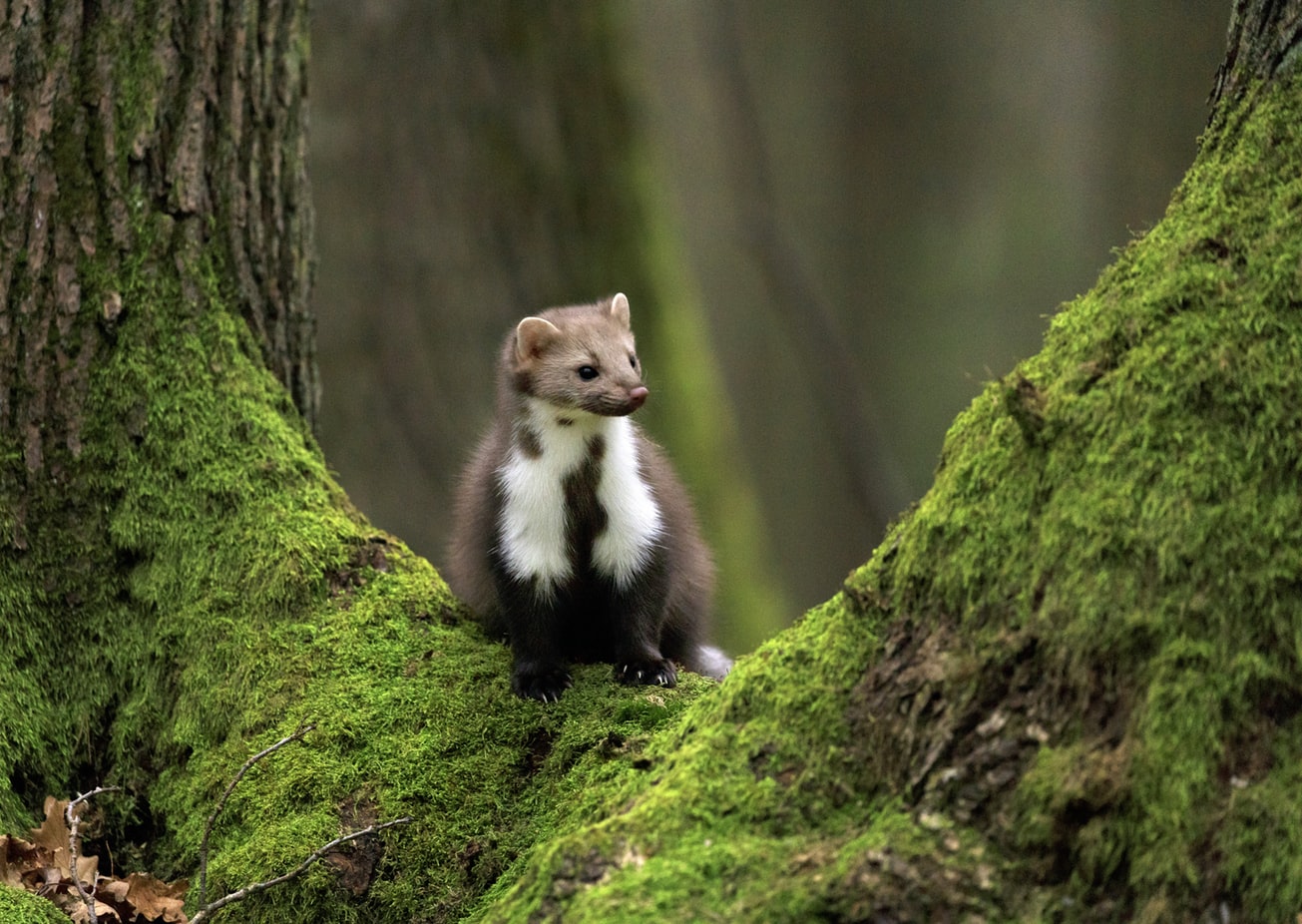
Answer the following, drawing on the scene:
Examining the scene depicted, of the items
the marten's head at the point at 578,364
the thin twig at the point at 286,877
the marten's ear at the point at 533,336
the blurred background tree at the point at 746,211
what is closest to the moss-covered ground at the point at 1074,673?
the thin twig at the point at 286,877

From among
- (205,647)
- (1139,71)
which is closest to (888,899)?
(205,647)

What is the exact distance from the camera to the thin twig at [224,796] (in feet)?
12.6

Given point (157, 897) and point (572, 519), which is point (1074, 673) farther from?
point (157, 897)

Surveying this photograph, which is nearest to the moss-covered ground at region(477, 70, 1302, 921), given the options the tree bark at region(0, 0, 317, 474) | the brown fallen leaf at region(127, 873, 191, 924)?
the brown fallen leaf at region(127, 873, 191, 924)

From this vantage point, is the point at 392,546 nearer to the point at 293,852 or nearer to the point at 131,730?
the point at 131,730

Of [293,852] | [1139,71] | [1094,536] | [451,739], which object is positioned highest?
[1139,71]

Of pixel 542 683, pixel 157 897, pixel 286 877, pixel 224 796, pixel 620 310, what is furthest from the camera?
pixel 620 310

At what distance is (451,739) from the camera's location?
173 inches

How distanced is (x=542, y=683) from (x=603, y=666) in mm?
429

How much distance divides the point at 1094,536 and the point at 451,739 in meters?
2.33

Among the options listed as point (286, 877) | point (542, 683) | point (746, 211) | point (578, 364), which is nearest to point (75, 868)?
point (286, 877)

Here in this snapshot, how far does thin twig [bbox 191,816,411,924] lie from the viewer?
3646 millimetres

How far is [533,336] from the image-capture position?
5.30m

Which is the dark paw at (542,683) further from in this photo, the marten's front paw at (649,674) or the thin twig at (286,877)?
the thin twig at (286,877)
